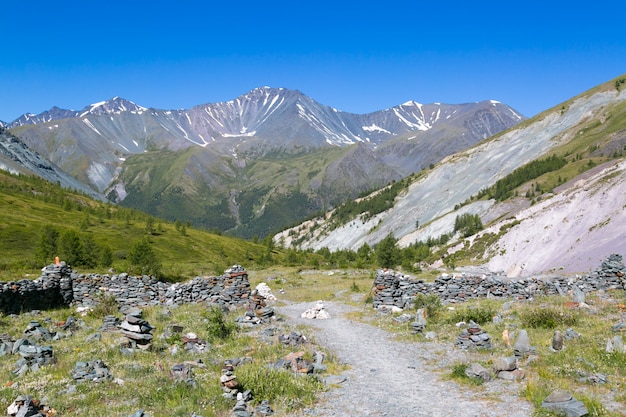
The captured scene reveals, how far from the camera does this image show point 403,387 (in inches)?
583

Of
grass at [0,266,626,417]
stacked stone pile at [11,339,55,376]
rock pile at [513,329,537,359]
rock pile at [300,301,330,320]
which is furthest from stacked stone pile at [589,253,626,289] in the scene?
stacked stone pile at [11,339,55,376]

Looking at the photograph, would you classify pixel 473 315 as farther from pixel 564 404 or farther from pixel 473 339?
pixel 564 404

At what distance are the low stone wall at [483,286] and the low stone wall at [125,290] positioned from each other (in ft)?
36.9

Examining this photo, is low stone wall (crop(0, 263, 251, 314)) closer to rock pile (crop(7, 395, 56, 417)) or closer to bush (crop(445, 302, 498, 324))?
bush (crop(445, 302, 498, 324))

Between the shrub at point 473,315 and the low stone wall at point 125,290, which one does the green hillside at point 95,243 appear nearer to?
the low stone wall at point 125,290

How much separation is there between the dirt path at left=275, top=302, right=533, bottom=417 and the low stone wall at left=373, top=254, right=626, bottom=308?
32.1 ft

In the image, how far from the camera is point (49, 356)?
16609 millimetres

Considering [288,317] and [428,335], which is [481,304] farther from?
[288,317]

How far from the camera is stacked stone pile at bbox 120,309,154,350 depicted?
61.3 ft

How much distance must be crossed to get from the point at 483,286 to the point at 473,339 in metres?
13.9

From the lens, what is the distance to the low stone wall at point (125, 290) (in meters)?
32.0

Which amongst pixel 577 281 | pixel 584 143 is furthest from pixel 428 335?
pixel 584 143

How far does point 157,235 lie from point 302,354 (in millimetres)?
134256

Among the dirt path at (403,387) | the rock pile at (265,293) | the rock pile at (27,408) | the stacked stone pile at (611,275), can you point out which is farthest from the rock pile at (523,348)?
the rock pile at (265,293)
